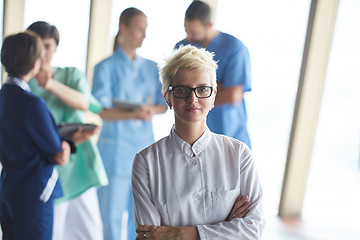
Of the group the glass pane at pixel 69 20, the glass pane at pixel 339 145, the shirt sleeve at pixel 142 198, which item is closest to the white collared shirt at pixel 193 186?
the shirt sleeve at pixel 142 198

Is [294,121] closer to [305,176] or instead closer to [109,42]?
[305,176]

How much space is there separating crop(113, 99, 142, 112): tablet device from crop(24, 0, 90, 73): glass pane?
0.56 meters

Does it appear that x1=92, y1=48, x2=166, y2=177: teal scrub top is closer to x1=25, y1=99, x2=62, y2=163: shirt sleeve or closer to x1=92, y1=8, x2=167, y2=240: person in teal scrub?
x1=92, y1=8, x2=167, y2=240: person in teal scrub

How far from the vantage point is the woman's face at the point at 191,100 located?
116 centimetres

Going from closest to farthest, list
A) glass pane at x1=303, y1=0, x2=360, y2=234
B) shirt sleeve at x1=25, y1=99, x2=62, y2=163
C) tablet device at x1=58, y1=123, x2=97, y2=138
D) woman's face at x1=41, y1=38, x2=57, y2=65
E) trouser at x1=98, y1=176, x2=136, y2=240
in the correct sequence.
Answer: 1. shirt sleeve at x1=25, y1=99, x2=62, y2=163
2. tablet device at x1=58, y1=123, x2=97, y2=138
3. woman's face at x1=41, y1=38, x2=57, y2=65
4. trouser at x1=98, y1=176, x2=136, y2=240
5. glass pane at x1=303, y1=0, x2=360, y2=234

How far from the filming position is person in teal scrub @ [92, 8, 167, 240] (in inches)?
94.3

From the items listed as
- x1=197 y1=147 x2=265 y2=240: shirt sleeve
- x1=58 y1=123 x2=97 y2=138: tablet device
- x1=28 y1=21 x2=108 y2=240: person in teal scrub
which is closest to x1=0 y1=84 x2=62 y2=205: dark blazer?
x1=58 y1=123 x2=97 y2=138: tablet device

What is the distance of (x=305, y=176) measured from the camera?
11.1 feet

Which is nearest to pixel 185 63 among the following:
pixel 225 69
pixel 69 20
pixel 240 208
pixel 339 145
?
pixel 240 208

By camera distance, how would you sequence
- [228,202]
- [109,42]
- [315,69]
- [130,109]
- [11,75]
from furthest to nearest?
[315,69] < [109,42] < [130,109] < [11,75] < [228,202]

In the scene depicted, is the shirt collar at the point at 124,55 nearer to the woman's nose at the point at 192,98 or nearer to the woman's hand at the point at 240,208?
the woman's nose at the point at 192,98

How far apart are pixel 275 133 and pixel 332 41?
916mm

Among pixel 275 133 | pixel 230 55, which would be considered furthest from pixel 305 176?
pixel 230 55

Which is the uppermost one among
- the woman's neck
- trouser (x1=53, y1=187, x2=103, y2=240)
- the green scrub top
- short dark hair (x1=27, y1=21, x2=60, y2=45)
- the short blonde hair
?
short dark hair (x1=27, y1=21, x2=60, y2=45)
